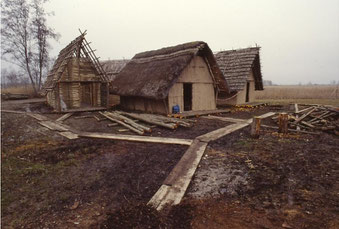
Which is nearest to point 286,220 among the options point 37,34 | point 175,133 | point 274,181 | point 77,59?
point 274,181

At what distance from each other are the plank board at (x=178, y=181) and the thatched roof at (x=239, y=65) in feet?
44.2

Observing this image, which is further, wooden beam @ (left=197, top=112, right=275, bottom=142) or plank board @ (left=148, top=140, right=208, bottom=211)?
wooden beam @ (left=197, top=112, right=275, bottom=142)

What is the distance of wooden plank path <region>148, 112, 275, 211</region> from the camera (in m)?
4.25

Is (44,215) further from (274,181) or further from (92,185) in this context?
(274,181)

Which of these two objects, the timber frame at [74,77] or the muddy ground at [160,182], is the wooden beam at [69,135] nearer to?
the muddy ground at [160,182]

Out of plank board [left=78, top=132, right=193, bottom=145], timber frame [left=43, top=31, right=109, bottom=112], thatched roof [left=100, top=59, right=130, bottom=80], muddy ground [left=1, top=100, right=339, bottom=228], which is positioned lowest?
muddy ground [left=1, top=100, right=339, bottom=228]

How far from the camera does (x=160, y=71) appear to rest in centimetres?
1437

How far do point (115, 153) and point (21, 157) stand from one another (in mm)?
2929

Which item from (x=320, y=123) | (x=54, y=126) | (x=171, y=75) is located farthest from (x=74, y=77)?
(x=320, y=123)

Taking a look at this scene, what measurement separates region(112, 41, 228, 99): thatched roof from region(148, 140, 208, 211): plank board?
21.1ft

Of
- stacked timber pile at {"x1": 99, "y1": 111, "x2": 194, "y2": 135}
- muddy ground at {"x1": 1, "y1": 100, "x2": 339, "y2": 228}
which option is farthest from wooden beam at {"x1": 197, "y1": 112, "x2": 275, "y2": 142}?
stacked timber pile at {"x1": 99, "y1": 111, "x2": 194, "y2": 135}

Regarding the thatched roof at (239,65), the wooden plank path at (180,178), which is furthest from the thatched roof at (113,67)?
the wooden plank path at (180,178)

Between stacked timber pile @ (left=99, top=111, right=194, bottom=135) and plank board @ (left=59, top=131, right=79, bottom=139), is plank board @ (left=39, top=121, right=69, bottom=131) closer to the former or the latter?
plank board @ (left=59, top=131, right=79, bottom=139)

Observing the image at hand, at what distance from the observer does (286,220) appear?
11.5 feet
